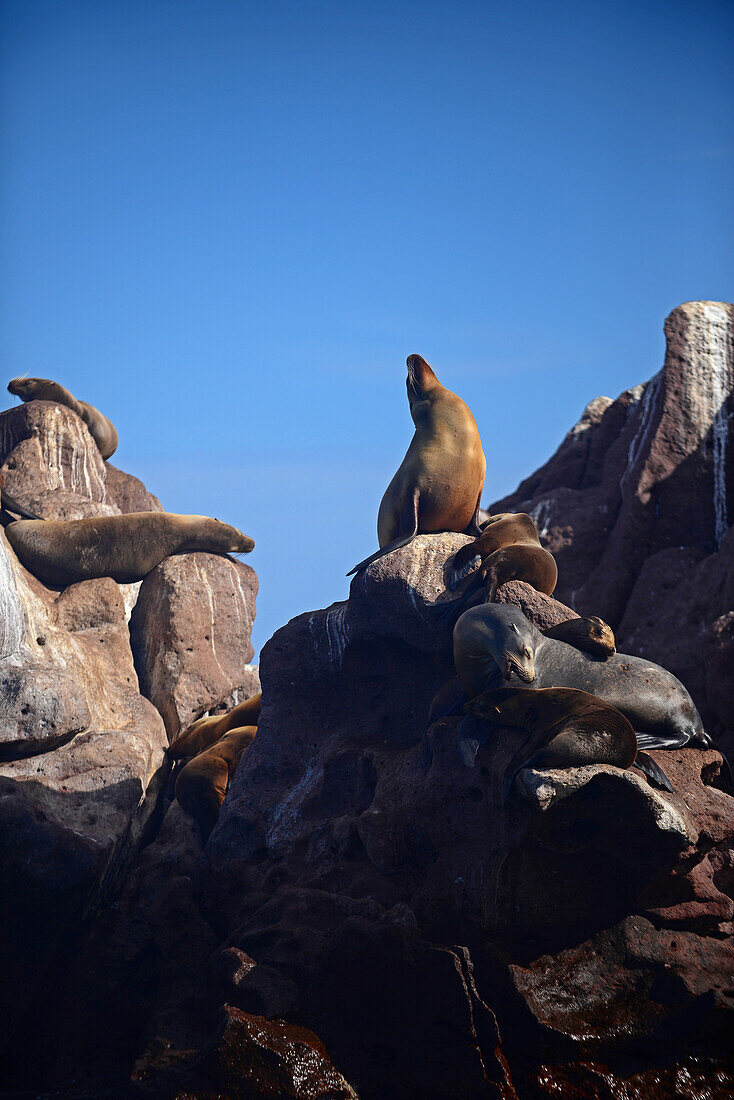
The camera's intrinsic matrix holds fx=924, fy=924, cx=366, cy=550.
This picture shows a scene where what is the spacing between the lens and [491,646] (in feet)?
19.1

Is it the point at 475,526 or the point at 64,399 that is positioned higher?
the point at 64,399

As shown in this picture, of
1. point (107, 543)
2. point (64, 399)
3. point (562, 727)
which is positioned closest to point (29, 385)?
point (64, 399)

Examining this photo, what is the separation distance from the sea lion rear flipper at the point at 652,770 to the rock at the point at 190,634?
5.46 m

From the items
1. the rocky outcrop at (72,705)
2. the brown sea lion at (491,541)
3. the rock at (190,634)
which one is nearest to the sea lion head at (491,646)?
the brown sea lion at (491,541)

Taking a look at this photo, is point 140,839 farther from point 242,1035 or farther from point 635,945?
point 635,945

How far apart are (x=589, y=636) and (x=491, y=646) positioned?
0.73 m

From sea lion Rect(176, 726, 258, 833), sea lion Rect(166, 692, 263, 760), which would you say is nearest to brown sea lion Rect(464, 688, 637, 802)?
sea lion Rect(176, 726, 258, 833)

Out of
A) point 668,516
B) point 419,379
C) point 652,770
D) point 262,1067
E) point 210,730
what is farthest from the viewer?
point 668,516

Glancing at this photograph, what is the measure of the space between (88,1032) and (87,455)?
319 inches

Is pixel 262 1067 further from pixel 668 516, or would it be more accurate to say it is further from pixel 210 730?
pixel 668 516

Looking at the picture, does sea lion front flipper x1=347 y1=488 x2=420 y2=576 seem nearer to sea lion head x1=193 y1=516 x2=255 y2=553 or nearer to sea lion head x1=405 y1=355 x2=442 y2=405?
sea lion head x1=405 y1=355 x2=442 y2=405

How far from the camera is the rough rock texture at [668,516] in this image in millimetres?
10125

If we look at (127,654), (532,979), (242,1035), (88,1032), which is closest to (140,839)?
(88,1032)

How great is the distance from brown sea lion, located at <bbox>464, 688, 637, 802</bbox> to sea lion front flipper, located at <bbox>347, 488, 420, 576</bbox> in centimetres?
216
